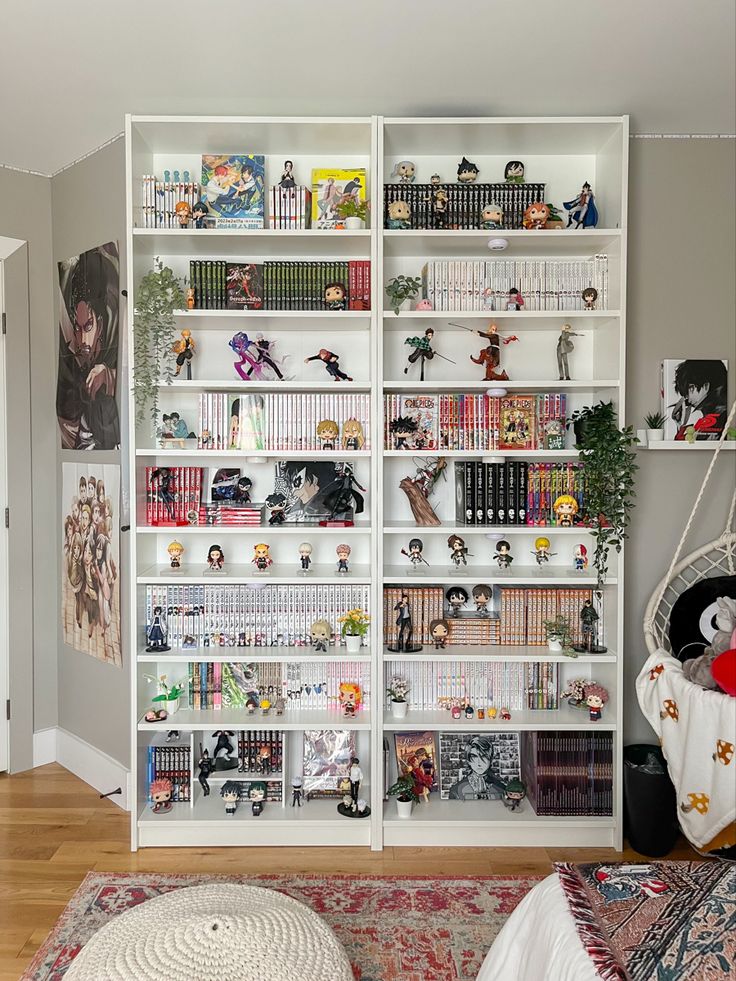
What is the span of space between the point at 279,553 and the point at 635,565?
1.41 metres

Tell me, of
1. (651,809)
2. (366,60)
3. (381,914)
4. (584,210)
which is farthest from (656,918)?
(366,60)

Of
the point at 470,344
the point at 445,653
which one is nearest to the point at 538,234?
the point at 470,344

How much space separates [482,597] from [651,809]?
3.10 feet

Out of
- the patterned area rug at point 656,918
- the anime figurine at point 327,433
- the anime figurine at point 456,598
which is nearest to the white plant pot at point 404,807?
the anime figurine at point 456,598

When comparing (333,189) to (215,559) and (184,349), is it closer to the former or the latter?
(184,349)

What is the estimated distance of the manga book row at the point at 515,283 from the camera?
283cm

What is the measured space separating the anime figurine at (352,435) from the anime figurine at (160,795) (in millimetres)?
1435

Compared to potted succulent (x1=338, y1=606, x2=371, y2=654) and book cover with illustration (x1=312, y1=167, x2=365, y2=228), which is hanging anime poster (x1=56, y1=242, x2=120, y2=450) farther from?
potted succulent (x1=338, y1=606, x2=371, y2=654)

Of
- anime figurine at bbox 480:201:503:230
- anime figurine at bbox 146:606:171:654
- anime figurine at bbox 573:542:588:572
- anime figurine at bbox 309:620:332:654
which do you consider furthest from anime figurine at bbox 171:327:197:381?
anime figurine at bbox 573:542:588:572

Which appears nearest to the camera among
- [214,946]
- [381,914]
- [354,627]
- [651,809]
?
[214,946]

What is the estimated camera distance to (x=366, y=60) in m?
2.41

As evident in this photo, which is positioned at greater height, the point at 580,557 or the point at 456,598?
the point at 580,557

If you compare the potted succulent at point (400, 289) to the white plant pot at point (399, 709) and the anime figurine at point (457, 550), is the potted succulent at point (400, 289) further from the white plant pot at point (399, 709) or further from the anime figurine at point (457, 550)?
the white plant pot at point (399, 709)

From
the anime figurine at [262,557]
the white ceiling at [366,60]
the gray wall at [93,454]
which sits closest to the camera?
the white ceiling at [366,60]
